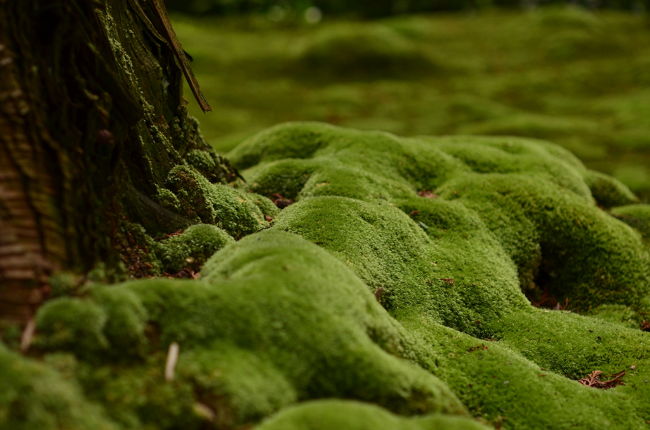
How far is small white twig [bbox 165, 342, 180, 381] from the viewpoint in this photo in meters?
4.89

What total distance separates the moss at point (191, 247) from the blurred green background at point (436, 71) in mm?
13106

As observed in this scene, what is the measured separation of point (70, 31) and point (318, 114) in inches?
1427

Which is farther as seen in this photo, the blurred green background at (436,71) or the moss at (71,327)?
the blurred green background at (436,71)

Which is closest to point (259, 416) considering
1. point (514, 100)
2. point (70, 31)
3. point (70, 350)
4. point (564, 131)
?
point (70, 350)

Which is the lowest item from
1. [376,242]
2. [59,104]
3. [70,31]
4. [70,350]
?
[376,242]

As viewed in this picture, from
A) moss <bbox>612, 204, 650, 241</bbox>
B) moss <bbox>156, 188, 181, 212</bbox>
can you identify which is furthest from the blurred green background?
moss <bbox>156, 188, 181, 212</bbox>

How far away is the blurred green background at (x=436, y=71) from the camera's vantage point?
Answer: 122 feet

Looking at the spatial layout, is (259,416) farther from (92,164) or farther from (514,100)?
(514,100)

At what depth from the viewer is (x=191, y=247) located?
7480 millimetres

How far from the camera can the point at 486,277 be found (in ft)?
31.5

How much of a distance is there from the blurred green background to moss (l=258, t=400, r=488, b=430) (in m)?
16.5

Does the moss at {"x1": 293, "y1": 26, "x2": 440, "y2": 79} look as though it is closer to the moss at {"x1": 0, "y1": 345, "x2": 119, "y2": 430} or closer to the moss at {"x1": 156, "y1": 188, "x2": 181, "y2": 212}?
the moss at {"x1": 156, "y1": 188, "x2": 181, "y2": 212}

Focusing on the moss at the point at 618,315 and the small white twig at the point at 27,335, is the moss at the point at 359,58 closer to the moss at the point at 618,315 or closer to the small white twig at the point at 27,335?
the moss at the point at 618,315

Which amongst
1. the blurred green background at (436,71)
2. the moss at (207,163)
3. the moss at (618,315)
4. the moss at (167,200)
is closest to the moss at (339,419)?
the moss at (167,200)
